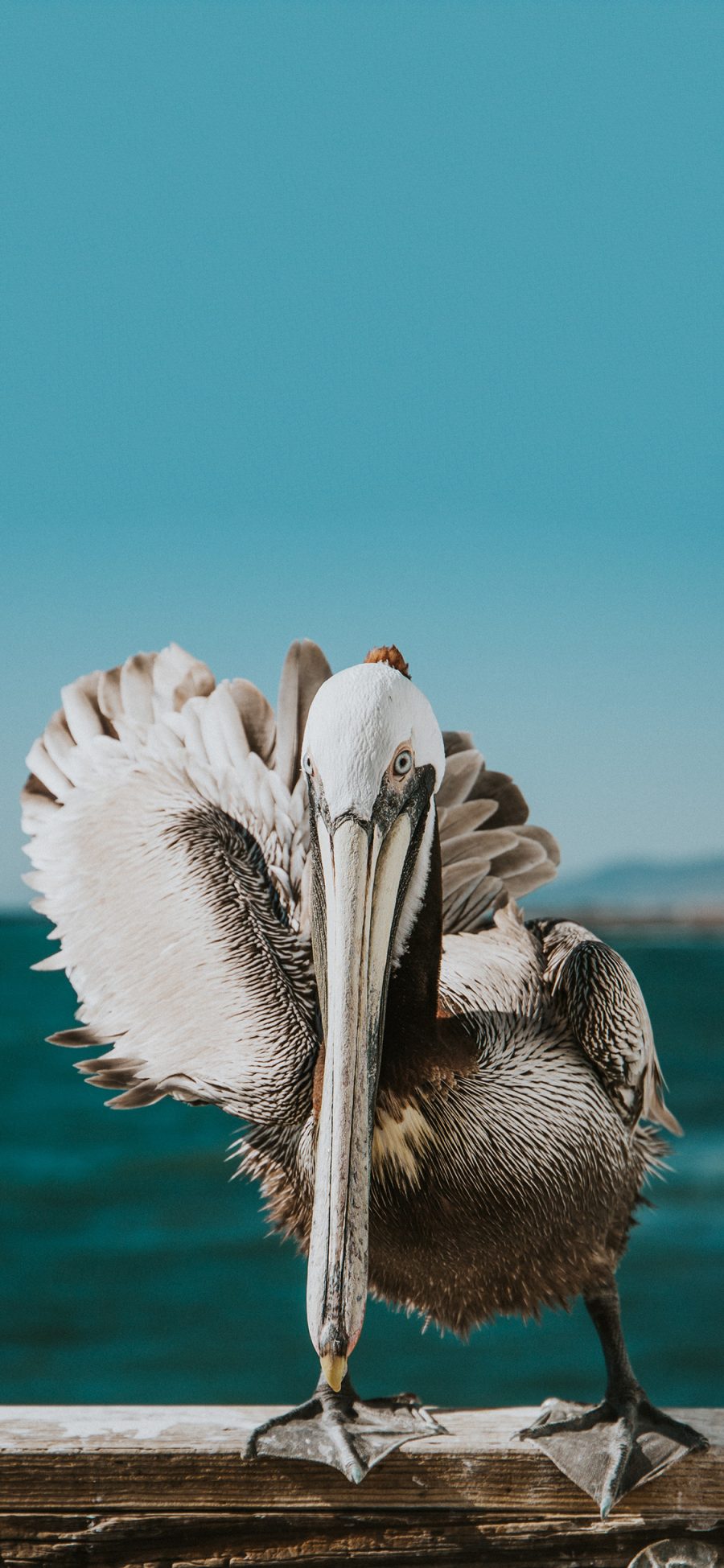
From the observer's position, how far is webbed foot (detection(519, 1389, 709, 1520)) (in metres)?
2.27

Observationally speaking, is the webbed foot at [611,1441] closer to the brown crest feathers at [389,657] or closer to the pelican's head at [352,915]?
the pelican's head at [352,915]

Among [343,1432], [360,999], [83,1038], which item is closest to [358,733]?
[360,999]

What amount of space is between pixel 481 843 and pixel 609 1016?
978 mm

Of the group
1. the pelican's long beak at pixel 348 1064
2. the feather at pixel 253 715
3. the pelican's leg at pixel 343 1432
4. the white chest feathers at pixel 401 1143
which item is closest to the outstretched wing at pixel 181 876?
the feather at pixel 253 715

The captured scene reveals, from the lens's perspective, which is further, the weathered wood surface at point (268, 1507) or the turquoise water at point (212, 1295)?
the turquoise water at point (212, 1295)

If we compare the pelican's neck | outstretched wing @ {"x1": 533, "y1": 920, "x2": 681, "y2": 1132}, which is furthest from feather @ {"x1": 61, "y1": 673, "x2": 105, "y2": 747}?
the pelican's neck

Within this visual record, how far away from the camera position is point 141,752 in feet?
12.8

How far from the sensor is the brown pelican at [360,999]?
2.17 m

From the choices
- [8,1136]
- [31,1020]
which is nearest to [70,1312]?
[8,1136]

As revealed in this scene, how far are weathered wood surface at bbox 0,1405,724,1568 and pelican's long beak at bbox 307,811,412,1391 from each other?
34cm

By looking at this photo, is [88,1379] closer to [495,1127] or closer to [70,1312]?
[70,1312]

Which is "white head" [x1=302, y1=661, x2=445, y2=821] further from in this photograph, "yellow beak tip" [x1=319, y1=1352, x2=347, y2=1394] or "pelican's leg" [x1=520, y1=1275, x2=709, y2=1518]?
"pelican's leg" [x1=520, y1=1275, x2=709, y2=1518]

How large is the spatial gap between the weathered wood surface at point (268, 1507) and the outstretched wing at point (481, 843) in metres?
1.44

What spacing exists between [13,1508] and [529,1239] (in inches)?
36.6
